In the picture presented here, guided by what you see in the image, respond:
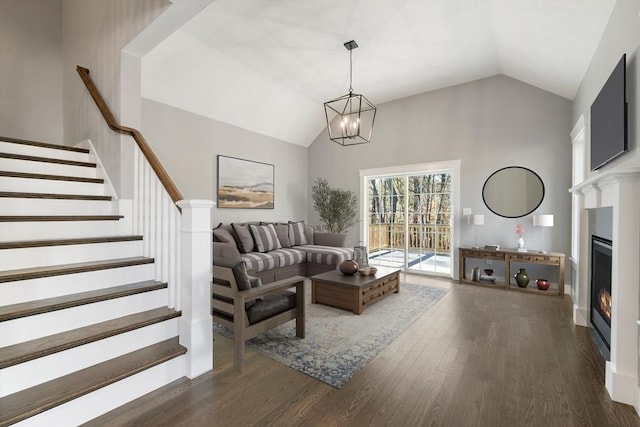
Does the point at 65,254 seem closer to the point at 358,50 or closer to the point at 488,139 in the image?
the point at 358,50

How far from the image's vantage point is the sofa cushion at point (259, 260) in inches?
168

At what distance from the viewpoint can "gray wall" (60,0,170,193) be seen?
2535 mm

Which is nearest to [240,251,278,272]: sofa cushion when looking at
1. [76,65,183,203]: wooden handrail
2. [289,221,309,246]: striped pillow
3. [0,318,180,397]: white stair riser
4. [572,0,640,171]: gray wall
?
[289,221,309,246]: striped pillow

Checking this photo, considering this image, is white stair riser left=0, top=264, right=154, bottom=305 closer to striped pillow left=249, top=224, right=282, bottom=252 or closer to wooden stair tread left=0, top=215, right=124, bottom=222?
wooden stair tread left=0, top=215, right=124, bottom=222

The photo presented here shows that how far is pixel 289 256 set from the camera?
191 inches

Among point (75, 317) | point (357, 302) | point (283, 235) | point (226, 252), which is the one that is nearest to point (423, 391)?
point (357, 302)

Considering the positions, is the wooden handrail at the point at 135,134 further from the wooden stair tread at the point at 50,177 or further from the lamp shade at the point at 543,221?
the lamp shade at the point at 543,221

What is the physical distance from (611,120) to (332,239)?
167 inches

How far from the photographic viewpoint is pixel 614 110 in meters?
2.24

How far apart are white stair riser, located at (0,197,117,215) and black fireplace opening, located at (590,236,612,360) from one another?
4.33 meters

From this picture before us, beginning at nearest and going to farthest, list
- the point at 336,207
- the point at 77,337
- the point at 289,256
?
the point at 77,337 → the point at 289,256 → the point at 336,207

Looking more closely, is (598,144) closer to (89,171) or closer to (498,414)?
(498,414)

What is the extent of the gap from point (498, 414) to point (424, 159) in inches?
177

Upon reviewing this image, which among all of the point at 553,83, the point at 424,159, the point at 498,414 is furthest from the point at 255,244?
the point at 553,83
